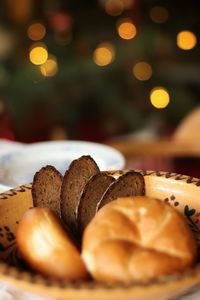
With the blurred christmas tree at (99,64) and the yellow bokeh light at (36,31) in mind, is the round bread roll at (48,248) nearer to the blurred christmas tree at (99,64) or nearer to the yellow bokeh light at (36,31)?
the blurred christmas tree at (99,64)

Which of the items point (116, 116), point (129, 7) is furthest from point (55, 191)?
point (129, 7)

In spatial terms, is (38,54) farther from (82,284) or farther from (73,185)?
(82,284)

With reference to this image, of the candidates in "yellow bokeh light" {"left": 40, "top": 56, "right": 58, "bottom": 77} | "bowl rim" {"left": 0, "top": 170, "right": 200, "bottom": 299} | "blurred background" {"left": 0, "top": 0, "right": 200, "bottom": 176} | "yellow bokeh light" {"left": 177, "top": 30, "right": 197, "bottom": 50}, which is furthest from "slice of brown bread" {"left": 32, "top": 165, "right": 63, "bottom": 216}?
"yellow bokeh light" {"left": 177, "top": 30, "right": 197, "bottom": 50}

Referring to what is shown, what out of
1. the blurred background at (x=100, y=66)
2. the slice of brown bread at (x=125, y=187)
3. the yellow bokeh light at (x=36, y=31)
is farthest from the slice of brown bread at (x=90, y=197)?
the yellow bokeh light at (x=36, y=31)

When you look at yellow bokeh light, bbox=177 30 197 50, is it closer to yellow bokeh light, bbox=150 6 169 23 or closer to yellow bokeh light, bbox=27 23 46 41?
yellow bokeh light, bbox=150 6 169 23

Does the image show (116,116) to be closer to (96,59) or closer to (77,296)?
(96,59)

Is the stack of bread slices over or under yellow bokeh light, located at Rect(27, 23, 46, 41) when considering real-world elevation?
under
